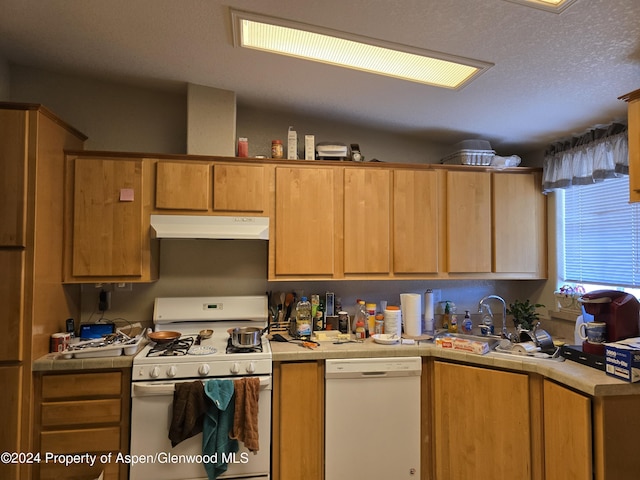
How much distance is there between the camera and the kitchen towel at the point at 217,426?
2.03m

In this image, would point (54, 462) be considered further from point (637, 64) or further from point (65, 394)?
point (637, 64)

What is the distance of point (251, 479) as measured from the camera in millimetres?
2158

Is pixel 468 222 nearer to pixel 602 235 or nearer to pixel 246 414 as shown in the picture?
pixel 602 235

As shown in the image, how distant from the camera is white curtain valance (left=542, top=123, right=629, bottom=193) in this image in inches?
86.9

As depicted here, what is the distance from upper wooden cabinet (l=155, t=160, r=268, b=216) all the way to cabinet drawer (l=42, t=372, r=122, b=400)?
109cm

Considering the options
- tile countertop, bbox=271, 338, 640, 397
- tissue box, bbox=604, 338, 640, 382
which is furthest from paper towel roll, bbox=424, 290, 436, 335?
tissue box, bbox=604, 338, 640, 382

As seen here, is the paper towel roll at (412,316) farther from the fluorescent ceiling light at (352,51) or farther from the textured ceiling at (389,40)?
the fluorescent ceiling light at (352,51)

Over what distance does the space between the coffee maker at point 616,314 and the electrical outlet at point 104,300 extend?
123 inches

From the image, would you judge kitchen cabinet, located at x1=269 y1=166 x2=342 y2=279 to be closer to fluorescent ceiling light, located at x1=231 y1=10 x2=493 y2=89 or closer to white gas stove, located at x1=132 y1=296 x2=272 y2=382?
white gas stove, located at x1=132 y1=296 x2=272 y2=382

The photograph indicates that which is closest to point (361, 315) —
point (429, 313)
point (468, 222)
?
point (429, 313)

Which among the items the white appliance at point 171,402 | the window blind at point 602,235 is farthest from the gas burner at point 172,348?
the window blind at point 602,235

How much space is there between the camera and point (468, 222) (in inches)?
109

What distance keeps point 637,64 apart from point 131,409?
3.19 m

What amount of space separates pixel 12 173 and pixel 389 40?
2183 mm
